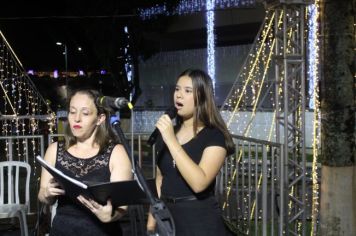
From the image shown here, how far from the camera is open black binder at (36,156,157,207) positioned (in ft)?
7.29

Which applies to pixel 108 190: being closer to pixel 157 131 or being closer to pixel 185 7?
pixel 157 131

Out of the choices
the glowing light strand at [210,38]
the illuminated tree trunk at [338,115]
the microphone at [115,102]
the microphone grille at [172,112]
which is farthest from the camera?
the glowing light strand at [210,38]

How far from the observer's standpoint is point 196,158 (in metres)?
2.65

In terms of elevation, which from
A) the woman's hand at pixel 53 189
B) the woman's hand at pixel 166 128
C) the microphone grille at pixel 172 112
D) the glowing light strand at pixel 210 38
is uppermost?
the glowing light strand at pixel 210 38

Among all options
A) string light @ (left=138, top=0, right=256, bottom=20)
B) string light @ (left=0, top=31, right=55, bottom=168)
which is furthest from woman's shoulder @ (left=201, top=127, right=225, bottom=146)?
string light @ (left=138, top=0, right=256, bottom=20)

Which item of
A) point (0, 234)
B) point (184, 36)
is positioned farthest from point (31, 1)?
point (0, 234)

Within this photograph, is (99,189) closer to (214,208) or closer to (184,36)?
(214,208)

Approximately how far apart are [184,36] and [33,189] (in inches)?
567

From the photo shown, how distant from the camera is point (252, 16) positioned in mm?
18250

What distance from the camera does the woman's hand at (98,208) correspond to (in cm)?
246

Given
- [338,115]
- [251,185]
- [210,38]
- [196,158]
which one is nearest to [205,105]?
[196,158]

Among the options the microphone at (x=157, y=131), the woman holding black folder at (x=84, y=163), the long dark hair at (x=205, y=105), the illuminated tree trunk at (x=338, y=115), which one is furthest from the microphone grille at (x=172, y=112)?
Answer: the illuminated tree trunk at (x=338, y=115)

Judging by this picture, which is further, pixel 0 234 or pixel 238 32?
pixel 238 32

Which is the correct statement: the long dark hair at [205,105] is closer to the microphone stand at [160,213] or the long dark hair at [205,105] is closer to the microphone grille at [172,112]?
the microphone grille at [172,112]
